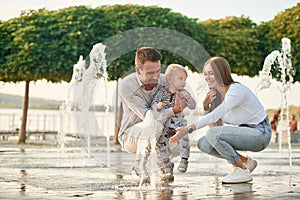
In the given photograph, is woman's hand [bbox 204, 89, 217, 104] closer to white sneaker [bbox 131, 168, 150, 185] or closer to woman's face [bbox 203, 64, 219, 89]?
woman's face [bbox 203, 64, 219, 89]

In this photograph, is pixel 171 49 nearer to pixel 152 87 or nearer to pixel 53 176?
pixel 152 87

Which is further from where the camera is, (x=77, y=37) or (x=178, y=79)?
(x=77, y=37)

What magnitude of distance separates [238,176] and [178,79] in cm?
163

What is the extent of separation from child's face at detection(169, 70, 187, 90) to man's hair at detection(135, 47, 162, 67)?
0.65ft

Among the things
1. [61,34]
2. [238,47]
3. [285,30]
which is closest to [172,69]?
[61,34]

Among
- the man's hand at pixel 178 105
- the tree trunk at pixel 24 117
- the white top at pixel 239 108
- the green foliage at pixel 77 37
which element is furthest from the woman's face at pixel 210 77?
the tree trunk at pixel 24 117

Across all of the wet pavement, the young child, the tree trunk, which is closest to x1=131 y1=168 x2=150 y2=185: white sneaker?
the wet pavement

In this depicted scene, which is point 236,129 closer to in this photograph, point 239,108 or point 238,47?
point 239,108

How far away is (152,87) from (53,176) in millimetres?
2818

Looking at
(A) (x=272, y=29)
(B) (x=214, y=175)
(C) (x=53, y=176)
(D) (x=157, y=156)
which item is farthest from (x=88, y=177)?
(A) (x=272, y=29)

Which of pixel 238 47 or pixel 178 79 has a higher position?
pixel 238 47

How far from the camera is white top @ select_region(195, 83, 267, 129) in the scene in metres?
6.91

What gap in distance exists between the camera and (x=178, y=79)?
20.1 feet

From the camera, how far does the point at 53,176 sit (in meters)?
8.41
